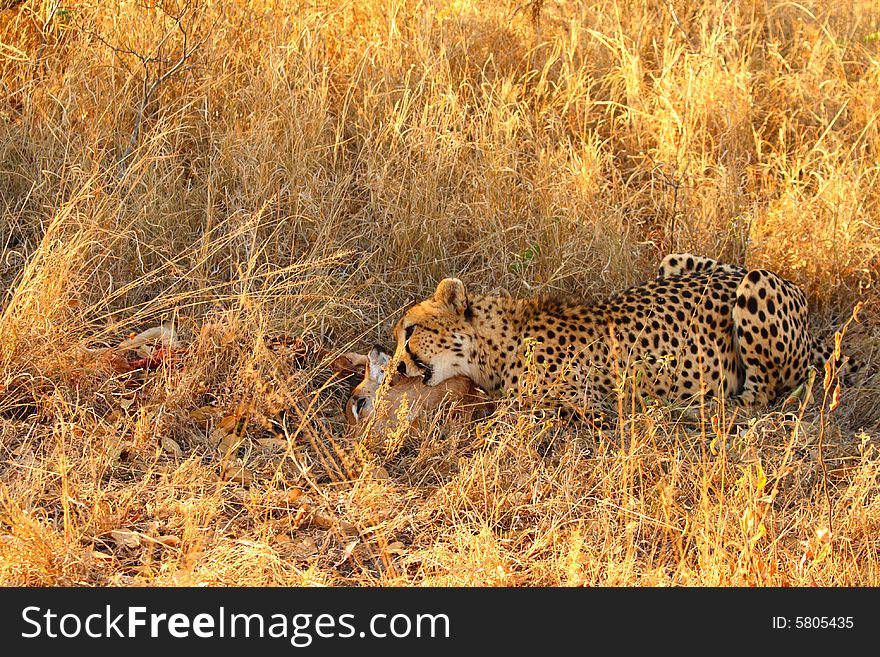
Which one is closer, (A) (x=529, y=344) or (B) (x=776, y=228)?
(A) (x=529, y=344)

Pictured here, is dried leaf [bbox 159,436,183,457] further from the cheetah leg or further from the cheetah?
the cheetah leg

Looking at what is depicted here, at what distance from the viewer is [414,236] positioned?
212 inches

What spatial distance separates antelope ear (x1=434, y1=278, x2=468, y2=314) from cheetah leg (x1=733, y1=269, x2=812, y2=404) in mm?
1168

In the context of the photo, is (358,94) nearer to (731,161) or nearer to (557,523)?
(731,161)

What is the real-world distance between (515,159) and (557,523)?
8.54ft

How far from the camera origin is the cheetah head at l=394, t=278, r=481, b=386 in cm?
458

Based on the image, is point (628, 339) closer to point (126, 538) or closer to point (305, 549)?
point (305, 549)

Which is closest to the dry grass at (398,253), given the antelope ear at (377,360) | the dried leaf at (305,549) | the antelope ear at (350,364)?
the dried leaf at (305,549)

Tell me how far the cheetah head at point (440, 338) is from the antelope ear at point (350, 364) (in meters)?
0.21

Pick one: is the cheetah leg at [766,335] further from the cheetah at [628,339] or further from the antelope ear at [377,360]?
the antelope ear at [377,360]

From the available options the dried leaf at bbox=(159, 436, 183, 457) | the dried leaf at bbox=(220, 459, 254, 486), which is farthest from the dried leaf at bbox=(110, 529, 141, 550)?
the dried leaf at bbox=(159, 436, 183, 457)

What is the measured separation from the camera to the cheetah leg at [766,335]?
15.5ft
